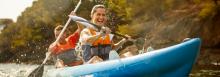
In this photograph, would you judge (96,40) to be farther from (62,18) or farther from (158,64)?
(62,18)

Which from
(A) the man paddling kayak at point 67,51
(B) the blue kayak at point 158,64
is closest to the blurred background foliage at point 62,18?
(A) the man paddling kayak at point 67,51

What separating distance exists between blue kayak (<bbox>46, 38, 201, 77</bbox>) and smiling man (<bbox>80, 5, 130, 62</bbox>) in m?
0.63

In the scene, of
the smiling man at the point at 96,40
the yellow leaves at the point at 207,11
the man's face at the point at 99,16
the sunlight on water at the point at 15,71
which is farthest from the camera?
the yellow leaves at the point at 207,11

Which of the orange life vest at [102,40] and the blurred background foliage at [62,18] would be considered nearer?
the orange life vest at [102,40]

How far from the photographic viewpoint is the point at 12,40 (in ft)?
207

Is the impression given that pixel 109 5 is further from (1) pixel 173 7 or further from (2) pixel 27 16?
(2) pixel 27 16

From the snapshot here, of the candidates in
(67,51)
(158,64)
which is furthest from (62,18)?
(158,64)

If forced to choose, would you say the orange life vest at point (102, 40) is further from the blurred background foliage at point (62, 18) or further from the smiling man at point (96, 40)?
the blurred background foliage at point (62, 18)

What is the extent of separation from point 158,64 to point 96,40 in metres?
1.45

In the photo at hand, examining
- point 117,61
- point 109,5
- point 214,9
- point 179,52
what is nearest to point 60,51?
point 117,61

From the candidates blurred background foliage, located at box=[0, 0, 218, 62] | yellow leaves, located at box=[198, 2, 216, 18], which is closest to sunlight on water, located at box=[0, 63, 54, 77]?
blurred background foliage, located at box=[0, 0, 218, 62]

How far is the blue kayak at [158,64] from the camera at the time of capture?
810cm

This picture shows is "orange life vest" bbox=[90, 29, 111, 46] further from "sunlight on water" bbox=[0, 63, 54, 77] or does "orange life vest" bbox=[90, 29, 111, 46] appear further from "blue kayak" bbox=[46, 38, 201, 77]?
"sunlight on water" bbox=[0, 63, 54, 77]

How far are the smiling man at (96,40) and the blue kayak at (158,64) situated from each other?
0.63m
